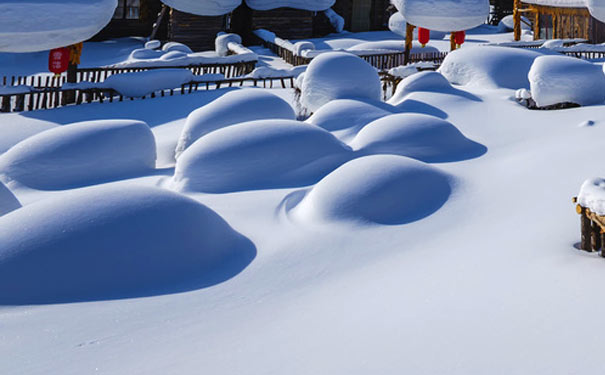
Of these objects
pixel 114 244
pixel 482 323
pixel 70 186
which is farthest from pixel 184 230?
pixel 70 186

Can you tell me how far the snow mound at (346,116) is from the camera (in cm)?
884

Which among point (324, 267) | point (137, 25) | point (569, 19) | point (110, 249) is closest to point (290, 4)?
point (137, 25)

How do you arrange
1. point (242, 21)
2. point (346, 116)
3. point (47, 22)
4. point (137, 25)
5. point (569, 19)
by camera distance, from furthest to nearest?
point (137, 25)
point (242, 21)
point (569, 19)
point (47, 22)
point (346, 116)

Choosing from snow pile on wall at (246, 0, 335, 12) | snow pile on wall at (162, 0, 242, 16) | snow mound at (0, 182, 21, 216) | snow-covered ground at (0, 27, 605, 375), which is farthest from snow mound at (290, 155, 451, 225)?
snow pile on wall at (246, 0, 335, 12)

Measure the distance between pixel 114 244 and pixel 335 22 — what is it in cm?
2391

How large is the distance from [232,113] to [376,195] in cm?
372

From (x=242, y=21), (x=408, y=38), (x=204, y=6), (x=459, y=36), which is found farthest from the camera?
(x=242, y=21)

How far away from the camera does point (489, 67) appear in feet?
39.2

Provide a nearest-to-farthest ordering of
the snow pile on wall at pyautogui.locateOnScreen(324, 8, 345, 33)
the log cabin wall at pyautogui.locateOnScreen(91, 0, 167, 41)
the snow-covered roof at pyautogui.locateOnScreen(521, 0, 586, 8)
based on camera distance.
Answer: the snow-covered roof at pyautogui.locateOnScreen(521, 0, 586, 8)
the log cabin wall at pyautogui.locateOnScreen(91, 0, 167, 41)
the snow pile on wall at pyautogui.locateOnScreen(324, 8, 345, 33)

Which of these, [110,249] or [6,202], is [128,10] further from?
[110,249]

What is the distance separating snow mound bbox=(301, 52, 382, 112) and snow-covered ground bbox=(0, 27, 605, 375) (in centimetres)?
247

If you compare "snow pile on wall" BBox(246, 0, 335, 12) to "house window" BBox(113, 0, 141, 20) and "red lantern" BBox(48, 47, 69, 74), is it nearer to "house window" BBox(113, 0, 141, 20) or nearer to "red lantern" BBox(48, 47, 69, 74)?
"house window" BBox(113, 0, 141, 20)

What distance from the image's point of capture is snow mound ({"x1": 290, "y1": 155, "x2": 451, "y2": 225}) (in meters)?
5.71

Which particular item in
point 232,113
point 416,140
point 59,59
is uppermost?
point 59,59
